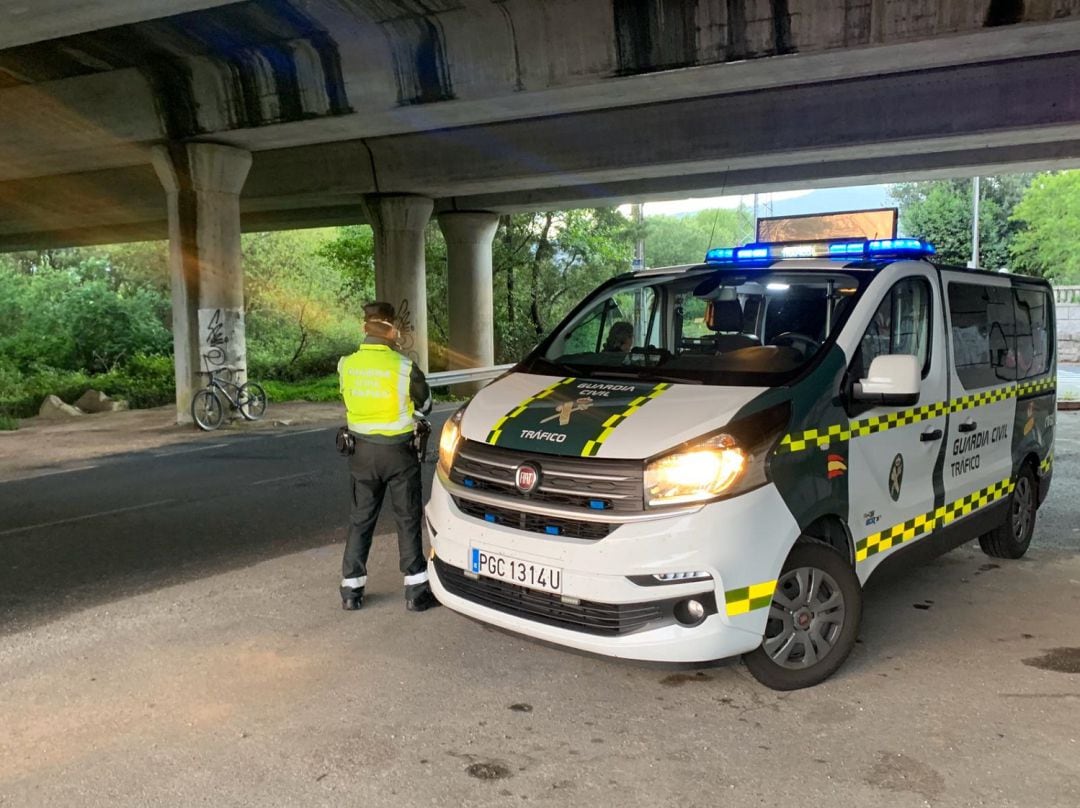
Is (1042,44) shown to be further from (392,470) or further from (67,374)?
(67,374)

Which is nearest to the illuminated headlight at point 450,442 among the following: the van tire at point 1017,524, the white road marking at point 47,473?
the van tire at point 1017,524

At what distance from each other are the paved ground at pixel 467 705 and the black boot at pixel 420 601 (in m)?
0.09

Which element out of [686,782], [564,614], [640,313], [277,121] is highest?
[277,121]

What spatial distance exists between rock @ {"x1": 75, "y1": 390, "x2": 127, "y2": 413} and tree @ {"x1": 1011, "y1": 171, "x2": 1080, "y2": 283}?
139 feet

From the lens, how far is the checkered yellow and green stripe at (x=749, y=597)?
3.57m

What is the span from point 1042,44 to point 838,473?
8.15 metres

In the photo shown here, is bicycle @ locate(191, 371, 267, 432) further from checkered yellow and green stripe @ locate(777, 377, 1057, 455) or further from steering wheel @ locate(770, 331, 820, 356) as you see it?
checkered yellow and green stripe @ locate(777, 377, 1057, 455)

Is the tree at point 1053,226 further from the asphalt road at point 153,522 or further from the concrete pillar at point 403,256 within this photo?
the asphalt road at point 153,522

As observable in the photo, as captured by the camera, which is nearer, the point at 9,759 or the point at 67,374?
the point at 9,759

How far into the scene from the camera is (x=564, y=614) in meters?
3.75

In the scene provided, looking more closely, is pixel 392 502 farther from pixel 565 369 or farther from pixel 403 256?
pixel 403 256

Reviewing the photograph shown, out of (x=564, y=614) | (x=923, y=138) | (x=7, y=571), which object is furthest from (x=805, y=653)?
(x=923, y=138)

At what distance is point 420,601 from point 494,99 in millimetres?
8274

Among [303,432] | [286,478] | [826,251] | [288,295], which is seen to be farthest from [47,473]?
[288,295]
